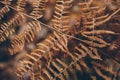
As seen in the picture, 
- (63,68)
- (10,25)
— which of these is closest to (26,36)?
(10,25)

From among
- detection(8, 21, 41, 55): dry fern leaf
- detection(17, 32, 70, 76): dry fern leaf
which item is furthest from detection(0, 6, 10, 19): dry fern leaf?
detection(17, 32, 70, 76): dry fern leaf

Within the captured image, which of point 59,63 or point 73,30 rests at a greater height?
point 73,30

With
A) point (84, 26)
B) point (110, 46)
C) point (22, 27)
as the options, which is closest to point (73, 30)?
point (84, 26)

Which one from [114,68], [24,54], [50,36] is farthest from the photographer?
[24,54]

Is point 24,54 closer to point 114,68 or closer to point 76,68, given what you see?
point 76,68

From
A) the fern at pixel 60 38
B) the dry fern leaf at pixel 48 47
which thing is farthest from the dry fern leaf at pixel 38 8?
the dry fern leaf at pixel 48 47
